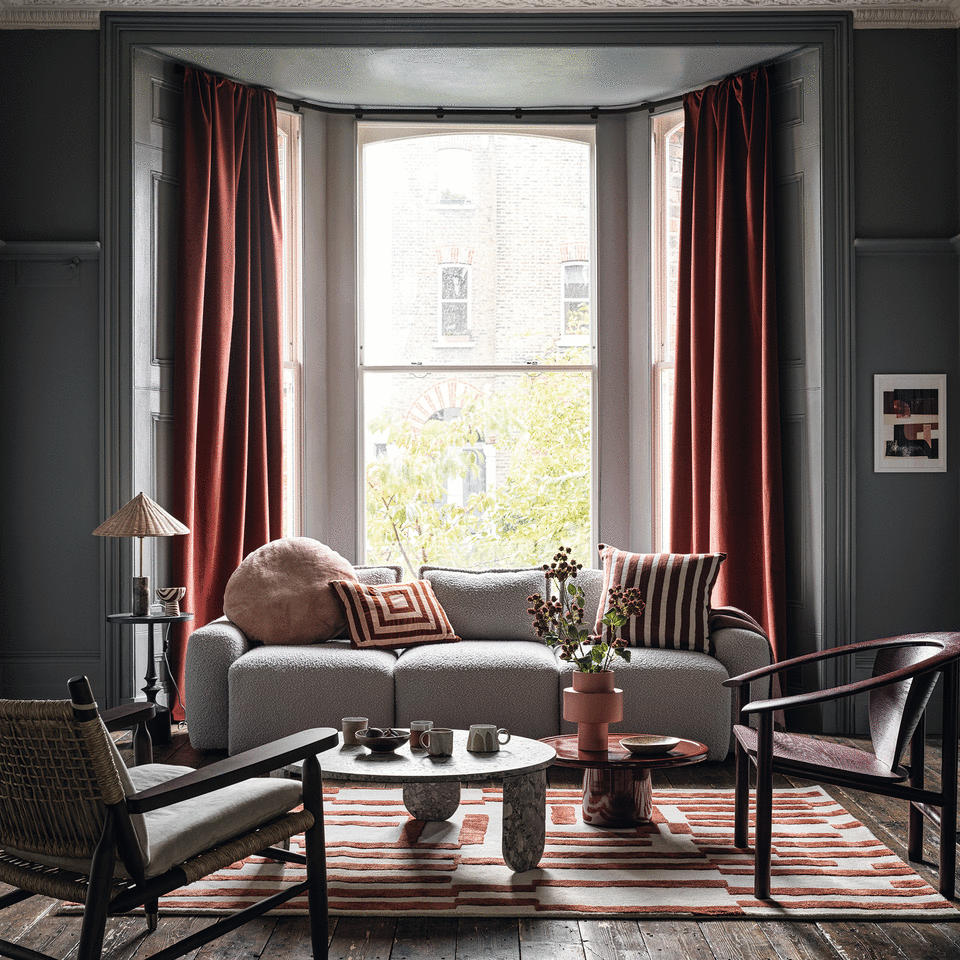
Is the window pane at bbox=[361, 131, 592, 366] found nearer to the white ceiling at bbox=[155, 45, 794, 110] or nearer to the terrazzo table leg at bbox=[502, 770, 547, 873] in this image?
the white ceiling at bbox=[155, 45, 794, 110]

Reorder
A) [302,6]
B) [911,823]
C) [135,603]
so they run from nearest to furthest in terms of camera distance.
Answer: [911,823]
[135,603]
[302,6]

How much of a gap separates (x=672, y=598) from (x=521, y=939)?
209 cm

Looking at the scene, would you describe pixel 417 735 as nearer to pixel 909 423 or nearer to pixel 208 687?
pixel 208 687

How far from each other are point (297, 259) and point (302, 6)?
49.5 inches

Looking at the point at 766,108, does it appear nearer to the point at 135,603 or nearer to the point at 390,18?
the point at 390,18

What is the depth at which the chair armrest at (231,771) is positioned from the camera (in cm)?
179

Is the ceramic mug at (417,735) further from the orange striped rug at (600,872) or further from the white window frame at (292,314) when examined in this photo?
the white window frame at (292,314)

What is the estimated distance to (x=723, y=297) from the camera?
468cm

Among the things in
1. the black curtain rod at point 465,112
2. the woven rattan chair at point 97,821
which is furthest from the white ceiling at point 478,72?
the woven rattan chair at point 97,821

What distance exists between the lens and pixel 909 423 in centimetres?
439

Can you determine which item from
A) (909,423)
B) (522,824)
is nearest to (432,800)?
(522,824)

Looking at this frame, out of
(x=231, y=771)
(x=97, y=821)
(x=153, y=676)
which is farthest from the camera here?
(x=153, y=676)

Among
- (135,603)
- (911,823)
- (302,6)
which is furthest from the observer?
(302,6)

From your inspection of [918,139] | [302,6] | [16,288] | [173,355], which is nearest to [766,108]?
[918,139]
